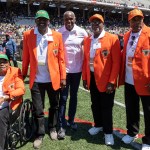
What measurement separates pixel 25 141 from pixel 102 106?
129 centimetres

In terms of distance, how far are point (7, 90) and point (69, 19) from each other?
1469 millimetres

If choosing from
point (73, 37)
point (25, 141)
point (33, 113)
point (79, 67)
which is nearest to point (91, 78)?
point (79, 67)

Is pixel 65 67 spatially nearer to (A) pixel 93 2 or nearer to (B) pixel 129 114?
(B) pixel 129 114

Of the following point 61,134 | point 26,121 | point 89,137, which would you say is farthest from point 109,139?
point 26,121

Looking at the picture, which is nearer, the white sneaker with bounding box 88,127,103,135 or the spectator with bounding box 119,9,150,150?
the spectator with bounding box 119,9,150,150

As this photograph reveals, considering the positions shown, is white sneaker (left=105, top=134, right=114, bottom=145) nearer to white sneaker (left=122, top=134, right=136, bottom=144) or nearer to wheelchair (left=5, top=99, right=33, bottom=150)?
white sneaker (left=122, top=134, right=136, bottom=144)

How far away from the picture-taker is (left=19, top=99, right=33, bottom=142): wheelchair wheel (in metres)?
4.30

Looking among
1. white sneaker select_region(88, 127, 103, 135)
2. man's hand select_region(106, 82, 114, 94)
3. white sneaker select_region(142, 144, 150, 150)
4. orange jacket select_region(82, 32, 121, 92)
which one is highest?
orange jacket select_region(82, 32, 121, 92)

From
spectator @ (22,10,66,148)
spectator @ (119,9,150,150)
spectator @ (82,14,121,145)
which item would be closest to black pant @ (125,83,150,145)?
spectator @ (119,9,150,150)

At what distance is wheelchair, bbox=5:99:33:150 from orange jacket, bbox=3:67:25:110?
0.10 meters

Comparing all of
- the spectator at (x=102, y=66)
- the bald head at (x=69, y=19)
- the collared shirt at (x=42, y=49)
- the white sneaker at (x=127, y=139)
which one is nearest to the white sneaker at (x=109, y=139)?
the spectator at (x=102, y=66)

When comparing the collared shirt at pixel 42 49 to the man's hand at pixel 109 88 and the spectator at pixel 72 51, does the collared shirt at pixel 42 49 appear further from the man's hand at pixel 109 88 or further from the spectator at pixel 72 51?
the man's hand at pixel 109 88

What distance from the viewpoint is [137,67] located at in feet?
13.9

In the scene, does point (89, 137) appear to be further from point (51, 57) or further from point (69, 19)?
point (69, 19)
